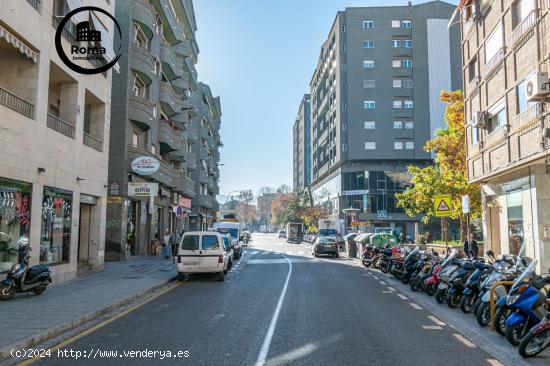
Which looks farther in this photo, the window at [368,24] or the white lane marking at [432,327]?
the window at [368,24]

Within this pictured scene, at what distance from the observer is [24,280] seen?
454 inches

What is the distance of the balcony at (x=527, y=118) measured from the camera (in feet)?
51.0

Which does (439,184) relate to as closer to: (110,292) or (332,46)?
(110,292)

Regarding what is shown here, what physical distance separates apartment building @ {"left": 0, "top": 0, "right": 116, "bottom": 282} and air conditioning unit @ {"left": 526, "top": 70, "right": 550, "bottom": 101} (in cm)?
1497

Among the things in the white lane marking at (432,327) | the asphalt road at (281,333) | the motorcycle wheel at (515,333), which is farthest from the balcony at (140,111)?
the motorcycle wheel at (515,333)

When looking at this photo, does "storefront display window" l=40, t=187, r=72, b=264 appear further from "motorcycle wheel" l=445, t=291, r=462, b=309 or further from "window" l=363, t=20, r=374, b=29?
"window" l=363, t=20, r=374, b=29

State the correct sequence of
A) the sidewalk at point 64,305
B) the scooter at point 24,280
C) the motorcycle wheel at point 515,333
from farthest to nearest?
1. the scooter at point 24,280
2. the sidewalk at point 64,305
3. the motorcycle wheel at point 515,333

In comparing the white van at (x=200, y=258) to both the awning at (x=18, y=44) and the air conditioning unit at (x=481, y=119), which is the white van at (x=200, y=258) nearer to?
the awning at (x=18, y=44)

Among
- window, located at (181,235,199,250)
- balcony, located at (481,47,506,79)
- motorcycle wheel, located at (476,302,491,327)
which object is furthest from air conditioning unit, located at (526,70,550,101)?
window, located at (181,235,199,250)

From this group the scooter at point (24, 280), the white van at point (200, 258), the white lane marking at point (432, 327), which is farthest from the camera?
the white van at point (200, 258)

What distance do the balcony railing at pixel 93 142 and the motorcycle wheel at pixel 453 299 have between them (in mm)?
13824

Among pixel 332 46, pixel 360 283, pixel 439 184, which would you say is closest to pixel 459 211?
pixel 439 184

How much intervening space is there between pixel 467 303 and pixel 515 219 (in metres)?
10.2

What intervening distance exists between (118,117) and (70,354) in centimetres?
2081
